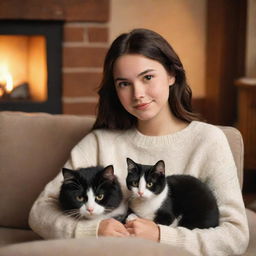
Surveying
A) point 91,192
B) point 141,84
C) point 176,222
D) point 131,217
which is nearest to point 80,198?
point 91,192

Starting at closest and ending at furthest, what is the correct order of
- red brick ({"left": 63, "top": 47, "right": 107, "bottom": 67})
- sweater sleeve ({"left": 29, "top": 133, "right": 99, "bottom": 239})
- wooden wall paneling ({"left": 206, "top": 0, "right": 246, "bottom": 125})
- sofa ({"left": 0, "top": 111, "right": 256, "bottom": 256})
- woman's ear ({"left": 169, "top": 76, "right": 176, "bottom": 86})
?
sweater sleeve ({"left": 29, "top": 133, "right": 99, "bottom": 239}) → woman's ear ({"left": 169, "top": 76, "right": 176, "bottom": 86}) → sofa ({"left": 0, "top": 111, "right": 256, "bottom": 256}) → red brick ({"left": 63, "top": 47, "right": 107, "bottom": 67}) → wooden wall paneling ({"left": 206, "top": 0, "right": 246, "bottom": 125})

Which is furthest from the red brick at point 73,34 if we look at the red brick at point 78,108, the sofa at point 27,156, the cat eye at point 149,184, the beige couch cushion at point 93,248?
the beige couch cushion at point 93,248

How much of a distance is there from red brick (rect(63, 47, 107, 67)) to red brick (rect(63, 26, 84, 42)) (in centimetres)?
5

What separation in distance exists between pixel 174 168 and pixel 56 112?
67.7 inches

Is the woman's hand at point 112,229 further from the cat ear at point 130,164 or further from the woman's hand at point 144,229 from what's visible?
the cat ear at point 130,164

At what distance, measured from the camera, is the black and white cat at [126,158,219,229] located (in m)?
1.43

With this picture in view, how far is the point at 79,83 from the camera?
3.23 metres

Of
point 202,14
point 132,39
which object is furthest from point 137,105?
point 202,14

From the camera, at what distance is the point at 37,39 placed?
3303mm

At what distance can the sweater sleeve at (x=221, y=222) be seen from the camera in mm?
1428

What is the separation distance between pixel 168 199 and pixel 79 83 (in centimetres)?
187

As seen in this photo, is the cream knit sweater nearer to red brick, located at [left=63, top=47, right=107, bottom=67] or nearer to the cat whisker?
the cat whisker

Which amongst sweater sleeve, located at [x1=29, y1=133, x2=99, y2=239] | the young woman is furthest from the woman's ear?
sweater sleeve, located at [x1=29, y1=133, x2=99, y2=239]

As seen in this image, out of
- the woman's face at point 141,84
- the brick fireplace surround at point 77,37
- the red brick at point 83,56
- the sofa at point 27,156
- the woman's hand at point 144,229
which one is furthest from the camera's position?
the red brick at point 83,56
